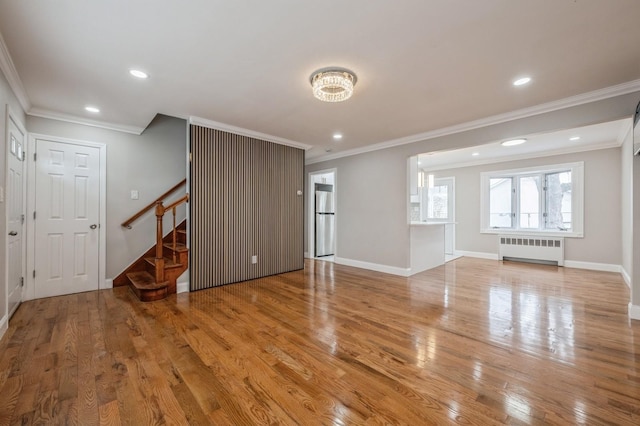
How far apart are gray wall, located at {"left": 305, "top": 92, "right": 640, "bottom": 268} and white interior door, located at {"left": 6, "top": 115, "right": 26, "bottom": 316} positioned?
188 inches

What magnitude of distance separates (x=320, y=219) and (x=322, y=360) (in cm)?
490

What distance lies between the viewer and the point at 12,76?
2.63 metres

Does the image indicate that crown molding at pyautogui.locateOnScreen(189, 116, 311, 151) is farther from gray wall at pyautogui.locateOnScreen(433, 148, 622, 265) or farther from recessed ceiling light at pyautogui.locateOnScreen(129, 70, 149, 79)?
gray wall at pyautogui.locateOnScreen(433, 148, 622, 265)

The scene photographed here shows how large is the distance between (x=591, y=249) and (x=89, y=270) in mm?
8812

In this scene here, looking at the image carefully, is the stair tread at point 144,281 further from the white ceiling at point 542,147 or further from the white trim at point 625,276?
the white trim at point 625,276

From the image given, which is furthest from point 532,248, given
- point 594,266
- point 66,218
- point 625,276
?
point 66,218

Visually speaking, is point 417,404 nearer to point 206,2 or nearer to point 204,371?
point 204,371

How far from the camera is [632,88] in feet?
9.14

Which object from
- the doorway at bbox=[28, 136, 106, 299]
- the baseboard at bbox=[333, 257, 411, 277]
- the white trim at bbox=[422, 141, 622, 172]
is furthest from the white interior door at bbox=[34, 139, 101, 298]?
the white trim at bbox=[422, 141, 622, 172]

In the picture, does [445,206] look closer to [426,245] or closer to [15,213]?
[426,245]

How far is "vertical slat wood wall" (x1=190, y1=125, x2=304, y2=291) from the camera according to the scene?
398 cm

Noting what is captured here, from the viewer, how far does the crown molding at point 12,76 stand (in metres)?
2.25

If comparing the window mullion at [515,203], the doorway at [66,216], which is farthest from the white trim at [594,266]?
the doorway at [66,216]

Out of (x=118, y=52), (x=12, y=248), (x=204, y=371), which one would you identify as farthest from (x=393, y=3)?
(x=12, y=248)
